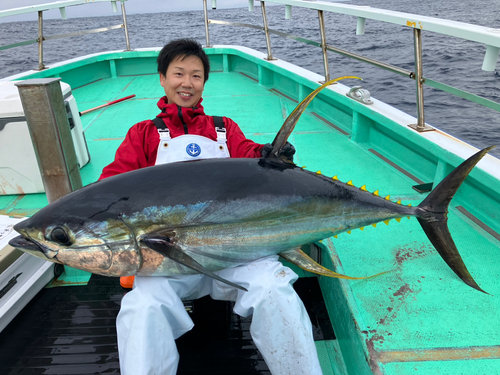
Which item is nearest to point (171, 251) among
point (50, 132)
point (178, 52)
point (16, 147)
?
point (50, 132)

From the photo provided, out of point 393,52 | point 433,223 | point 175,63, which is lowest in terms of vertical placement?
point 393,52

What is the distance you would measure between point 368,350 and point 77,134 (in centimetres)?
246

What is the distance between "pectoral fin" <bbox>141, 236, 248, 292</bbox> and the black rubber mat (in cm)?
60

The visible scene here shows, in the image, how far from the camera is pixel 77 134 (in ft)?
9.20

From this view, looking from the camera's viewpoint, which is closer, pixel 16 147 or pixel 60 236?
pixel 60 236

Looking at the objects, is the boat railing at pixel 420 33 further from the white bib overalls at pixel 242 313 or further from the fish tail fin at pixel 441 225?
the white bib overalls at pixel 242 313

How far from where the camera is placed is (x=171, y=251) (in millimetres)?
1210

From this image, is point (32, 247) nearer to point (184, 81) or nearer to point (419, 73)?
point (184, 81)

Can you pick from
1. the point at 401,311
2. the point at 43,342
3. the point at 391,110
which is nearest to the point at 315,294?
the point at 401,311

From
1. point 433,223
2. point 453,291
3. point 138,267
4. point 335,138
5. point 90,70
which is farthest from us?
point 90,70

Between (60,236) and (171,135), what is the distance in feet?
2.43

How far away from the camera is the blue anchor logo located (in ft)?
5.69

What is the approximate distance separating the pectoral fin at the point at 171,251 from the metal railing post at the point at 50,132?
0.88 meters

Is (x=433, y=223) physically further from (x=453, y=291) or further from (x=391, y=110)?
(x=391, y=110)
